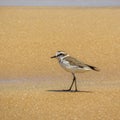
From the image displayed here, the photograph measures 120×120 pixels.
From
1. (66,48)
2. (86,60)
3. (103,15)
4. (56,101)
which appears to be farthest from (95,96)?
(103,15)

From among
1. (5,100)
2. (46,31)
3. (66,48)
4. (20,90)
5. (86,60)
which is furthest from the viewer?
(46,31)

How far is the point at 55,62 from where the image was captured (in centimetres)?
1798

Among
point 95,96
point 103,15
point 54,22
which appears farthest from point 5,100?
point 103,15

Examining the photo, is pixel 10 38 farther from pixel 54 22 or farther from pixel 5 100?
pixel 5 100

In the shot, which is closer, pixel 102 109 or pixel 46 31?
pixel 102 109

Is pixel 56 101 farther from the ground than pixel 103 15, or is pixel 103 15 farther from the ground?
pixel 103 15

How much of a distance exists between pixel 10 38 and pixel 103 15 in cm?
625

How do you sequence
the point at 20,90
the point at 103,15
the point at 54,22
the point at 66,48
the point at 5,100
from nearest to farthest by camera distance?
the point at 5,100, the point at 20,90, the point at 66,48, the point at 54,22, the point at 103,15

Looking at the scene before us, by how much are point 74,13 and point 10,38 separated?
6.31 metres

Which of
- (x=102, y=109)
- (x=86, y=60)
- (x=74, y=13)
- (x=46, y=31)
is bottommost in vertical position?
(x=102, y=109)

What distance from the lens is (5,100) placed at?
42.4ft

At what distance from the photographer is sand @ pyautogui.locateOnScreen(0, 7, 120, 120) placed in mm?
12164

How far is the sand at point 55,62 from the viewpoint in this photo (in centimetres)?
1216

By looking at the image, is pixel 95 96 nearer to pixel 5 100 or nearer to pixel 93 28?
pixel 5 100
